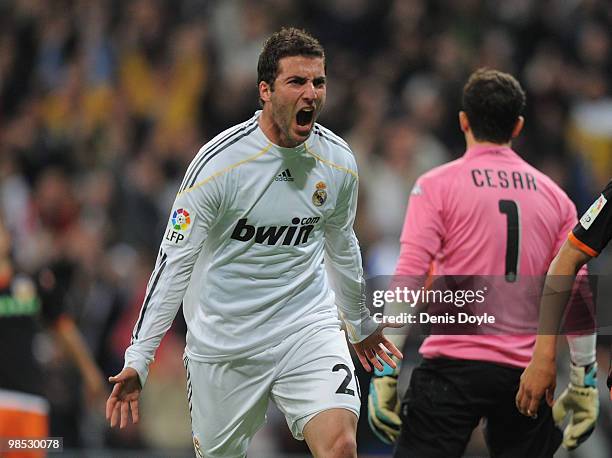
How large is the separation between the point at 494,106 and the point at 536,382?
57.7 inches

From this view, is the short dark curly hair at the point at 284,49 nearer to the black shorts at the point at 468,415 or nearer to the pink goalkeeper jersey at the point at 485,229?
the pink goalkeeper jersey at the point at 485,229

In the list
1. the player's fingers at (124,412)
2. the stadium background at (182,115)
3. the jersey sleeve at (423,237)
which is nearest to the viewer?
the player's fingers at (124,412)

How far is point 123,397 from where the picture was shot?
489 cm

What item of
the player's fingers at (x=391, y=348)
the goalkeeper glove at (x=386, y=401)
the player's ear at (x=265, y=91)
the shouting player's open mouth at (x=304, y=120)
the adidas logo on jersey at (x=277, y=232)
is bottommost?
the goalkeeper glove at (x=386, y=401)

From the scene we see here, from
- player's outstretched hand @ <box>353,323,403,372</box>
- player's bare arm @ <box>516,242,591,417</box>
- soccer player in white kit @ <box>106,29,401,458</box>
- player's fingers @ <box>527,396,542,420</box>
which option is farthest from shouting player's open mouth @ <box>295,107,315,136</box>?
player's fingers @ <box>527,396,542,420</box>

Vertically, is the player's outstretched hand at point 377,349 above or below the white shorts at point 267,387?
above

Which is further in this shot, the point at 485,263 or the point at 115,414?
the point at 485,263

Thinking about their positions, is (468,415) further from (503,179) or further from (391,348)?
(503,179)

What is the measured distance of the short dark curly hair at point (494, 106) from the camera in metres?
5.56

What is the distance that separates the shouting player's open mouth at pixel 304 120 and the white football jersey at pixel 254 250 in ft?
0.49

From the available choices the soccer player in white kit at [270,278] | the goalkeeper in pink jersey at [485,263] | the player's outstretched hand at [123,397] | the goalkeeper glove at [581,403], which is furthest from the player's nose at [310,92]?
the goalkeeper glove at [581,403]

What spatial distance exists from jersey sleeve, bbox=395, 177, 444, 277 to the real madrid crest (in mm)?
494

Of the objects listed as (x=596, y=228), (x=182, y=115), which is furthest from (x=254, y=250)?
(x=182, y=115)

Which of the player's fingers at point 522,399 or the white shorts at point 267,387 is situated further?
the white shorts at point 267,387
